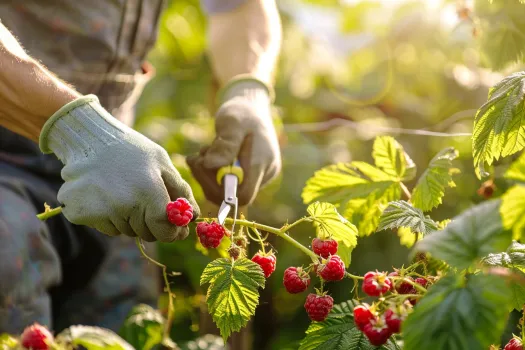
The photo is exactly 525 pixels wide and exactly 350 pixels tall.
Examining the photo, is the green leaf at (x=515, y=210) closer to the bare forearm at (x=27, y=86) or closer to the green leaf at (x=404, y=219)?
the green leaf at (x=404, y=219)

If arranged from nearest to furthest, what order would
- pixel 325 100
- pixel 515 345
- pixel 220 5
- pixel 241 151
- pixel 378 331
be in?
1. pixel 378 331
2. pixel 515 345
3. pixel 241 151
4. pixel 220 5
5. pixel 325 100

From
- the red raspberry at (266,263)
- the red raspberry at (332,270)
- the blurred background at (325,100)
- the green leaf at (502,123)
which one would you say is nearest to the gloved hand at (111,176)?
the red raspberry at (266,263)

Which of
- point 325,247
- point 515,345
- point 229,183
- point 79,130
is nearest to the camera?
point 515,345

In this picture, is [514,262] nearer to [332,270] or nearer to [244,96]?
[332,270]

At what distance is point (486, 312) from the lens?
27.2 inches

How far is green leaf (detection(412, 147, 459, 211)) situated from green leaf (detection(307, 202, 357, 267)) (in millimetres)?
163

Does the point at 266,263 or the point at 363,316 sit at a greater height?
the point at 363,316

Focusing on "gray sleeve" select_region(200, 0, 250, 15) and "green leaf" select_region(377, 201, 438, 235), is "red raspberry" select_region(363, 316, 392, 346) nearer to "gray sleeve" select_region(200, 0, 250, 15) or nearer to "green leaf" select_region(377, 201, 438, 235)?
"green leaf" select_region(377, 201, 438, 235)

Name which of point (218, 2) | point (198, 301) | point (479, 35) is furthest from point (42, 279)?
point (479, 35)

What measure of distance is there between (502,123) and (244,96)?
0.81 metres

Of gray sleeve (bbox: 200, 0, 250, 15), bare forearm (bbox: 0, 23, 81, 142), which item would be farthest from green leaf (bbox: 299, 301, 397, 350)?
gray sleeve (bbox: 200, 0, 250, 15)

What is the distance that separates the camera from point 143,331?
1.59 m

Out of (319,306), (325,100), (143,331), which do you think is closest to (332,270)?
(319,306)

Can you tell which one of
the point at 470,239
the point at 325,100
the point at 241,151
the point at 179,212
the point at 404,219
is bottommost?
the point at 325,100
